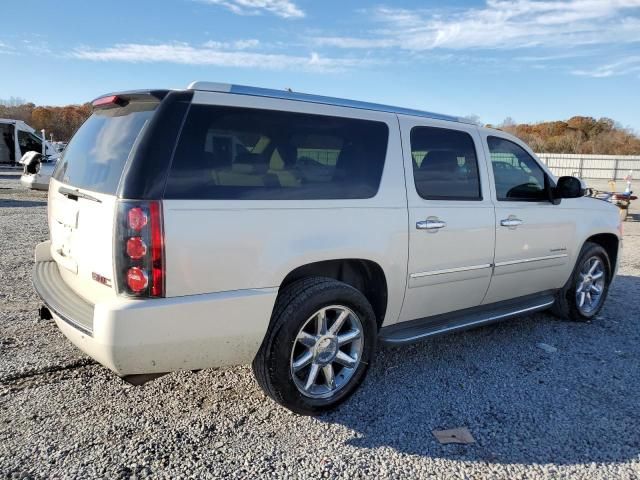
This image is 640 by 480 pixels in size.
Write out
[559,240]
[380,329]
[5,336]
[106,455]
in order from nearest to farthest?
1. [106,455]
2. [380,329]
3. [5,336]
4. [559,240]

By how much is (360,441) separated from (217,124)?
195 cm

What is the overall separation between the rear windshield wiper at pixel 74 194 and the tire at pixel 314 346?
3.81ft

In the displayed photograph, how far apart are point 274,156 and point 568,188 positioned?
2901mm

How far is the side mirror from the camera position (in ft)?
14.8

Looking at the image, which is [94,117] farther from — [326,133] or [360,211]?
[360,211]

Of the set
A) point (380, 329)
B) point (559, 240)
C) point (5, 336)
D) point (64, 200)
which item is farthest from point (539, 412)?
point (5, 336)

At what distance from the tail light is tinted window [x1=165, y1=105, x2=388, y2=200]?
0.16 metres

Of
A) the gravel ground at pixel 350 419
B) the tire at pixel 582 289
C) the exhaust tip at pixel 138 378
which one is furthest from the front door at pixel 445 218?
the exhaust tip at pixel 138 378

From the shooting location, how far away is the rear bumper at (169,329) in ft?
8.23

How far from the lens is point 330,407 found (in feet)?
10.5

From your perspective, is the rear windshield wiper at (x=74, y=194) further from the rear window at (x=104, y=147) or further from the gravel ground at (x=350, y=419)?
the gravel ground at (x=350, y=419)

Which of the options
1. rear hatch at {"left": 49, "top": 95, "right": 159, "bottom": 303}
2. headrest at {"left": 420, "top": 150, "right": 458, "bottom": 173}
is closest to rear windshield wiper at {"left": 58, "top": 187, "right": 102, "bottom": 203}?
rear hatch at {"left": 49, "top": 95, "right": 159, "bottom": 303}

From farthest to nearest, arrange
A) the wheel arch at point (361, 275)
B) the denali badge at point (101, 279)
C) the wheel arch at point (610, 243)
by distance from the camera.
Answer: the wheel arch at point (610, 243) → the wheel arch at point (361, 275) → the denali badge at point (101, 279)

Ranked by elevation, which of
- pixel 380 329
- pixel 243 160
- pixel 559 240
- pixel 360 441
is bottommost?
pixel 360 441
